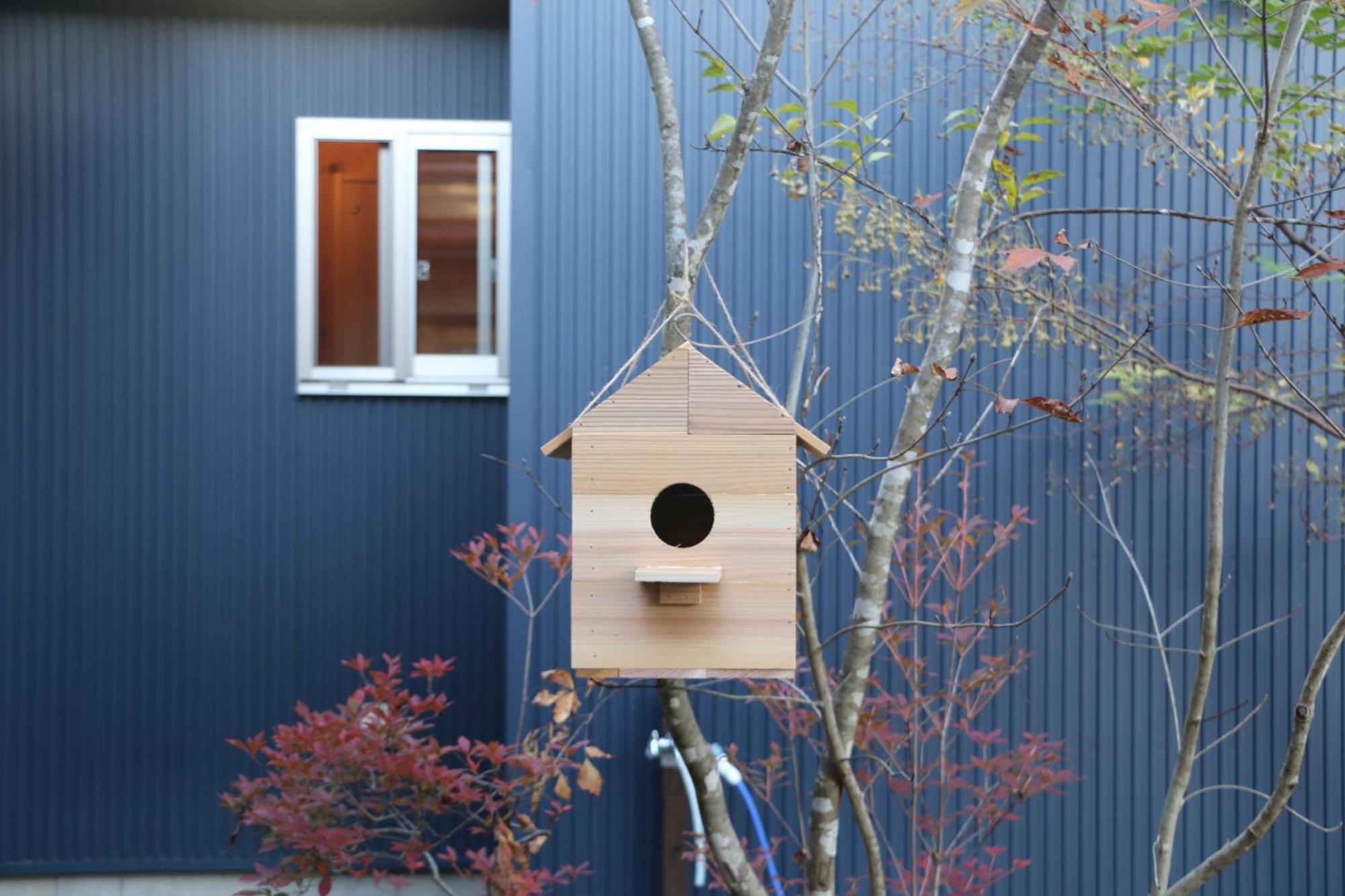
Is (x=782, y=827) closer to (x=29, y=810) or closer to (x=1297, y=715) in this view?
(x=1297, y=715)

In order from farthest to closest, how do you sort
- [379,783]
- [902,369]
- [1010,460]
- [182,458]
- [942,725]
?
[182,458], [1010,460], [942,725], [379,783], [902,369]

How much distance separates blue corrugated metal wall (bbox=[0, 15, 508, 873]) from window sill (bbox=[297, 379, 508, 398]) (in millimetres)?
66

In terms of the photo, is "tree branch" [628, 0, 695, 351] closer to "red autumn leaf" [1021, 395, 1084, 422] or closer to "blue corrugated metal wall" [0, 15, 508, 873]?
"red autumn leaf" [1021, 395, 1084, 422]

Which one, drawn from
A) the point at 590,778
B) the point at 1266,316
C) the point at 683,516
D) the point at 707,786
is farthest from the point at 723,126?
the point at 590,778

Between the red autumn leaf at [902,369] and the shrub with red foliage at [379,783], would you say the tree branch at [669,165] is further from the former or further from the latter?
the shrub with red foliage at [379,783]

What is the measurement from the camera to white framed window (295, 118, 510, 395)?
6293 mm

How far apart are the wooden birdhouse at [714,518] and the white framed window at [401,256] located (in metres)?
3.60

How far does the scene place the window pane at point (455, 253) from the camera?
6336 millimetres

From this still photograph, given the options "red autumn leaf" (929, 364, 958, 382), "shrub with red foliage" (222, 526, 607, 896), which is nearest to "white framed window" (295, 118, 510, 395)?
"shrub with red foliage" (222, 526, 607, 896)

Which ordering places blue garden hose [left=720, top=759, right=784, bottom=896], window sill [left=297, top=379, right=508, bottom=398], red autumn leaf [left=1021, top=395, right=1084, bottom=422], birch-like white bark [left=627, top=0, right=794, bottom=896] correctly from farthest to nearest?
window sill [left=297, top=379, right=508, bottom=398] < blue garden hose [left=720, top=759, right=784, bottom=896] < birch-like white bark [left=627, top=0, right=794, bottom=896] < red autumn leaf [left=1021, top=395, right=1084, bottom=422]

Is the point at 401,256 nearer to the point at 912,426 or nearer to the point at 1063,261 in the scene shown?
the point at 912,426

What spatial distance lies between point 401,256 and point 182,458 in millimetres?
1354

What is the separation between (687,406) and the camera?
274cm

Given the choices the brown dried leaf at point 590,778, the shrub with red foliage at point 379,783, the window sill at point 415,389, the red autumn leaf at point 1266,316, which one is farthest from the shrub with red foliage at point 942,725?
the window sill at point 415,389
